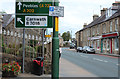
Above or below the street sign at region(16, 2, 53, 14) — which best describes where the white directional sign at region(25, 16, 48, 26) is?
below

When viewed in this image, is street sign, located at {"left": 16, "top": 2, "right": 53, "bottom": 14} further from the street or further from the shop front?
the shop front

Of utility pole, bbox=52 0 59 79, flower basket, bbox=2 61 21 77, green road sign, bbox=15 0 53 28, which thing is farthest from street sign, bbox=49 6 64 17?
flower basket, bbox=2 61 21 77

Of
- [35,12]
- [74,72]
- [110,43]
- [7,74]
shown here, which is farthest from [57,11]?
[110,43]

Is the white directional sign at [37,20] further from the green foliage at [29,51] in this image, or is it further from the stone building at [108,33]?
the stone building at [108,33]

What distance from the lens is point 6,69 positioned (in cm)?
752

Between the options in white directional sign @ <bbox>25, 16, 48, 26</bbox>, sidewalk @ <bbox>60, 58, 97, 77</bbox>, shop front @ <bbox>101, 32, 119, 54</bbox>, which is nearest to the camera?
white directional sign @ <bbox>25, 16, 48, 26</bbox>

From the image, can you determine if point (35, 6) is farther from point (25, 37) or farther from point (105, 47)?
point (105, 47)

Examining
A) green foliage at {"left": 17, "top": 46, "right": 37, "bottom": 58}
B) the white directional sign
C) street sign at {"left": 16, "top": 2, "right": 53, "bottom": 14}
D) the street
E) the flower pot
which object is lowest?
the street

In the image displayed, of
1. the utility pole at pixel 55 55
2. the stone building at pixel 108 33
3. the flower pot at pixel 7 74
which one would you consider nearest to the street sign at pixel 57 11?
the utility pole at pixel 55 55

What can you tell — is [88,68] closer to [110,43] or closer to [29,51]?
[29,51]

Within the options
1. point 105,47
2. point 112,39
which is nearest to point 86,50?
point 105,47

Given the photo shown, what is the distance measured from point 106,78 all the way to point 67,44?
107 meters

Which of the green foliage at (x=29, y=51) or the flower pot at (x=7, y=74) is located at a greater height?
the green foliage at (x=29, y=51)

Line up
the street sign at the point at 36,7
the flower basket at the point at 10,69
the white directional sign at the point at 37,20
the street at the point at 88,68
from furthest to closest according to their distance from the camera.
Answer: the street at the point at 88,68
the flower basket at the point at 10,69
the street sign at the point at 36,7
the white directional sign at the point at 37,20
